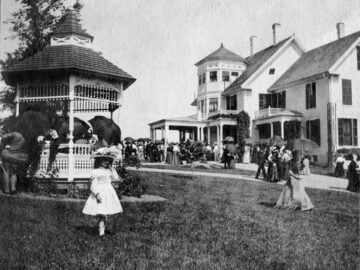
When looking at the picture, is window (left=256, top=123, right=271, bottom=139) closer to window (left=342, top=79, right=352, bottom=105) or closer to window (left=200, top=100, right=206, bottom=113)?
window (left=200, top=100, right=206, bottom=113)

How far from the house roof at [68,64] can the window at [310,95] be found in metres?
17.1

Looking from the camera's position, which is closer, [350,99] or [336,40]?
[350,99]

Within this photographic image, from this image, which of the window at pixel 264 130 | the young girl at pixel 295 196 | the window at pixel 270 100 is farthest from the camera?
the window at pixel 270 100

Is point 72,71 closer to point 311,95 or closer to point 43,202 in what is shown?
point 43,202

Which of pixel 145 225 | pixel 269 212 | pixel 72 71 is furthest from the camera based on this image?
pixel 72 71

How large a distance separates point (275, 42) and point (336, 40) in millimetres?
6552

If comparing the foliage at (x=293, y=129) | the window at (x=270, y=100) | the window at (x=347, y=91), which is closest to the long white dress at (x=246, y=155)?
the foliage at (x=293, y=129)

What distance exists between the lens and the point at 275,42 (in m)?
33.9

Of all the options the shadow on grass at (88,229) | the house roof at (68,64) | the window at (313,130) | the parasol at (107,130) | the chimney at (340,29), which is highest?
the chimney at (340,29)

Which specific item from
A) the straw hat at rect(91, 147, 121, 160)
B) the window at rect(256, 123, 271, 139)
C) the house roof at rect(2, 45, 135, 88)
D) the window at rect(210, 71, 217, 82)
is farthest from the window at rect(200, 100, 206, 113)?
the straw hat at rect(91, 147, 121, 160)

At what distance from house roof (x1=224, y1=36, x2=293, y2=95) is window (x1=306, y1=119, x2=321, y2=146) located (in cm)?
663

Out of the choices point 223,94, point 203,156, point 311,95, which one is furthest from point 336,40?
point 203,156

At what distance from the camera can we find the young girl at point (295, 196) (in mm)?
10352

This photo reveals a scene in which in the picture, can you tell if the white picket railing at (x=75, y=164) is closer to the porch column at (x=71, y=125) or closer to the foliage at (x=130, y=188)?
the porch column at (x=71, y=125)
